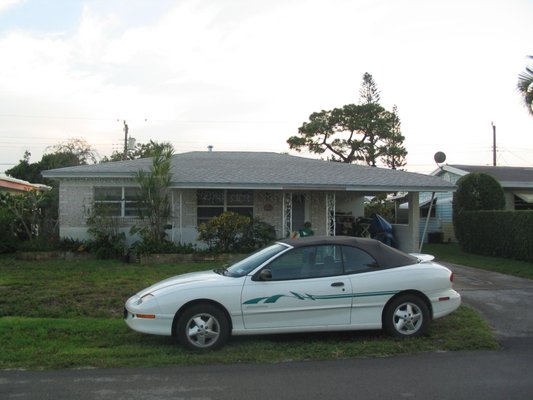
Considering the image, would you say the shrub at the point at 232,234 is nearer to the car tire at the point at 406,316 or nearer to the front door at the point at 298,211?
the front door at the point at 298,211

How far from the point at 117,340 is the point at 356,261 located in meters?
3.41

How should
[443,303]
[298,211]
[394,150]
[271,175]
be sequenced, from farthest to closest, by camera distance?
1. [394,150]
2. [298,211]
3. [271,175]
4. [443,303]

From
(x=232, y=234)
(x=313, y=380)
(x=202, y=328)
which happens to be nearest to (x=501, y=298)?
(x=313, y=380)

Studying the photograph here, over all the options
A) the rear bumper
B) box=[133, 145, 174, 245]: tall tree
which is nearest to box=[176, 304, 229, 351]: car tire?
the rear bumper

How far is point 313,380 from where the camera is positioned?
5508 mm

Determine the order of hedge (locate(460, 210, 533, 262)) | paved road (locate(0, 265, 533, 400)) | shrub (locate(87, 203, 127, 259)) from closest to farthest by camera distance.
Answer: paved road (locate(0, 265, 533, 400)) → shrub (locate(87, 203, 127, 259)) → hedge (locate(460, 210, 533, 262))

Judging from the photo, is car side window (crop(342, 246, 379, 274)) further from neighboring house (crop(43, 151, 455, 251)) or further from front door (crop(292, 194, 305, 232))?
front door (crop(292, 194, 305, 232))

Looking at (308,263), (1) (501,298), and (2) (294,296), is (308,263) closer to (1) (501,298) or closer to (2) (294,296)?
(2) (294,296)

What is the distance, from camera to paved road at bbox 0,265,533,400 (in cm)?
509

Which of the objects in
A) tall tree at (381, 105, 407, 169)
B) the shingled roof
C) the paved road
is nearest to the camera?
the paved road

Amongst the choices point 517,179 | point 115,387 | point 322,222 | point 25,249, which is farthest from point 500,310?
point 517,179

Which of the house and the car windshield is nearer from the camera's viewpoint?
the car windshield

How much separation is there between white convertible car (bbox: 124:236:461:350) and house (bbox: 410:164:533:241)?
19.0 meters

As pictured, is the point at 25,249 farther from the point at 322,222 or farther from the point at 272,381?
the point at 272,381
